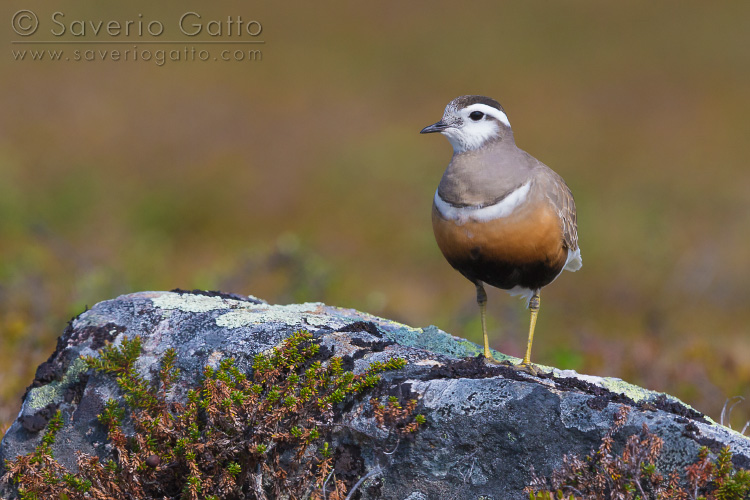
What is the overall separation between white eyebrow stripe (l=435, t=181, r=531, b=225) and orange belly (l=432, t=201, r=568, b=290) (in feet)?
0.08

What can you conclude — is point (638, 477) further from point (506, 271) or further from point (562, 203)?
point (562, 203)

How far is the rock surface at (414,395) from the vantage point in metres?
3.62

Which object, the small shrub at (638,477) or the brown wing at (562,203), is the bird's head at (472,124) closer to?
the brown wing at (562,203)

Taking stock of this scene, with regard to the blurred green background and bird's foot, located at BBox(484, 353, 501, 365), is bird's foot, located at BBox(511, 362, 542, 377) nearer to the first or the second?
bird's foot, located at BBox(484, 353, 501, 365)

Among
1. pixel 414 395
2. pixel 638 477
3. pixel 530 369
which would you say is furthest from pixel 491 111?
pixel 638 477

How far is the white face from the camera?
5216mm

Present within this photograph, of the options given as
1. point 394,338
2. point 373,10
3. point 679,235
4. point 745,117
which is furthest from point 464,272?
point 373,10

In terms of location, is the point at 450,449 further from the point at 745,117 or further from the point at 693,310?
the point at 745,117

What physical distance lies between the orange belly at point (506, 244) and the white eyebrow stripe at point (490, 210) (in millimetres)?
25

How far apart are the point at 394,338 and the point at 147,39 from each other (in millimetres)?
22614

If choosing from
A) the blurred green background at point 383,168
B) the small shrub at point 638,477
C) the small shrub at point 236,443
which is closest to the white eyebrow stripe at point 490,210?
the small shrub at point 236,443

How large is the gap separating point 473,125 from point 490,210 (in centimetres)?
76

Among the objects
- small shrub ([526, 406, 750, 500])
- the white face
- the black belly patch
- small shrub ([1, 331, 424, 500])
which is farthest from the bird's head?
small shrub ([526, 406, 750, 500])

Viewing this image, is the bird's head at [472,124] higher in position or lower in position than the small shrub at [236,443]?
higher
